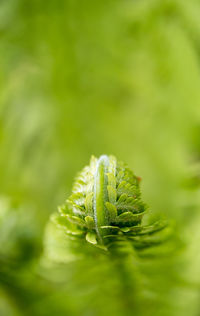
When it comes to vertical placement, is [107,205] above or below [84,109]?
below

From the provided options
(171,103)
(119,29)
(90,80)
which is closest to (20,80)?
(90,80)

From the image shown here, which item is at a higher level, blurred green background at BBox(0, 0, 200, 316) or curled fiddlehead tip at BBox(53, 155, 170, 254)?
blurred green background at BBox(0, 0, 200, 316)

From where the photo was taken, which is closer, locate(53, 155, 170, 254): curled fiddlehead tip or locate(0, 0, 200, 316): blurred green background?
locate(53, 155, 170, 254): curled fiddlehead tip

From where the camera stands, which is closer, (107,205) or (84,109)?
(107,205)
